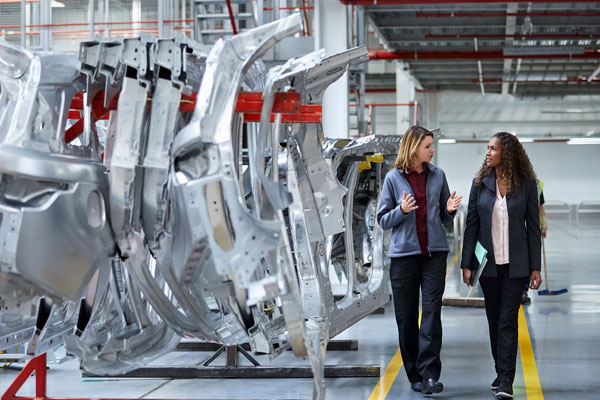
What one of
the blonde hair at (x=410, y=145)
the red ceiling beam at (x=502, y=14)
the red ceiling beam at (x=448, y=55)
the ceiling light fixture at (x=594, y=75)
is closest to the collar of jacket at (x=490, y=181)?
the blonde hair at (x=410, y=145)

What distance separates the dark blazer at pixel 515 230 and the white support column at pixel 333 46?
591 cm

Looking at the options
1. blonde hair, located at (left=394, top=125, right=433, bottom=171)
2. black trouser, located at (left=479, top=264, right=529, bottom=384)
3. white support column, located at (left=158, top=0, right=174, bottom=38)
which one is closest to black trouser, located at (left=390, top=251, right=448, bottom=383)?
black trouser, located at (left=479, top=264, right=529, bottom=384)

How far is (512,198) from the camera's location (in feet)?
18.6

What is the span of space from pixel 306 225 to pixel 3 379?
10.1 feet

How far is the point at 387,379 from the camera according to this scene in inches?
257

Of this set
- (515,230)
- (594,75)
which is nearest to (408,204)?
(515,230)

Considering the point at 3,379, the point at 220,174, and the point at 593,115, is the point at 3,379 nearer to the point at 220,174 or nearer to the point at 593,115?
the point at 220,174

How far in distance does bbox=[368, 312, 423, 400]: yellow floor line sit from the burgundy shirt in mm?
1094

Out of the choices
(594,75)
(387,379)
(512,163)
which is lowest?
(387,379)

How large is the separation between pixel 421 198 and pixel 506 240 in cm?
66

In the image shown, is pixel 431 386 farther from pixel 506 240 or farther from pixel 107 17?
pixel 107 17

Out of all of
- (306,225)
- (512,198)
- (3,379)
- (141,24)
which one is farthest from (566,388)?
(141,24)

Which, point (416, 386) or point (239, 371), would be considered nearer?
point (416, 386)

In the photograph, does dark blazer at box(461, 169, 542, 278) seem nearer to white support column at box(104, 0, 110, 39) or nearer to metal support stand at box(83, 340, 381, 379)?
metal support stand at box(83, 340, 381, 379)
